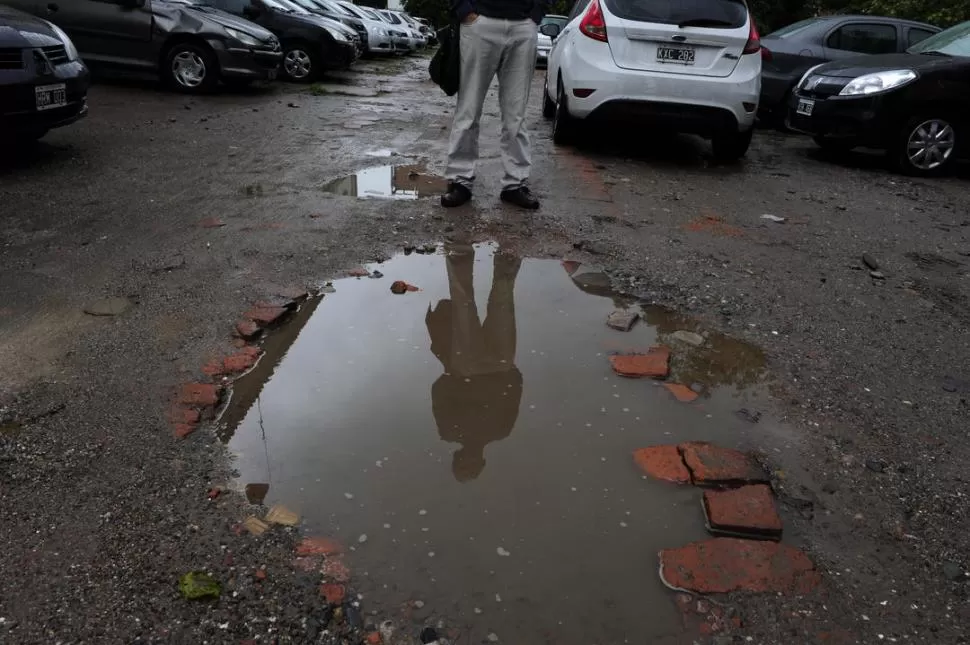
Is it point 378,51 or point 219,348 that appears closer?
point 219,348

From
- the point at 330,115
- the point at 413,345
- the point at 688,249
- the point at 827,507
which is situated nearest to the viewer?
the point at 827,507

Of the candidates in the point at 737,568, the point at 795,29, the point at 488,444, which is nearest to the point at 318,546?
the point at 488,444

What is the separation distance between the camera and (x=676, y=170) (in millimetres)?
7172

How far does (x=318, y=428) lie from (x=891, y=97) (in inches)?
271

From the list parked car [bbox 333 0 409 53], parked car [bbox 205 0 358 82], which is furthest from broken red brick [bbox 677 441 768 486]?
parked car [bbox 333 0 409 53]

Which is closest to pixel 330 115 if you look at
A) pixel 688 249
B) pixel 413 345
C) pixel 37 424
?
pixel 688 249

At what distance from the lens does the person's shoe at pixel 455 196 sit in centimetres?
536

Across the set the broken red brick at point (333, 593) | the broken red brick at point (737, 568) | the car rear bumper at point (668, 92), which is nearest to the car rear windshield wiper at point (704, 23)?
the car rear bumper at point (668, 92)

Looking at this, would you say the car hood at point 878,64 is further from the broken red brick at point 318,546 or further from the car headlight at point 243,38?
the broken red brick at point 318,546

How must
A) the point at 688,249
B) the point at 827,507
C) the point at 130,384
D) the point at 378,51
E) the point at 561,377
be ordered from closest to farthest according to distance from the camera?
the point at 827,507, the point at 130,384, the point at 561,377, the point at 688,249, the point at 378,51

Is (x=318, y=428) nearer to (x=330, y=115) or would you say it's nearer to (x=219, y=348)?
(x=219, y=348)

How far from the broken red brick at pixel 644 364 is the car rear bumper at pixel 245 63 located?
9.12 metres

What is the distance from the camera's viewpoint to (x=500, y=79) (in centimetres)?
538

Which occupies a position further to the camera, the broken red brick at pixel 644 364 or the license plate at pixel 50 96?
the license plate at pixel 50 96
